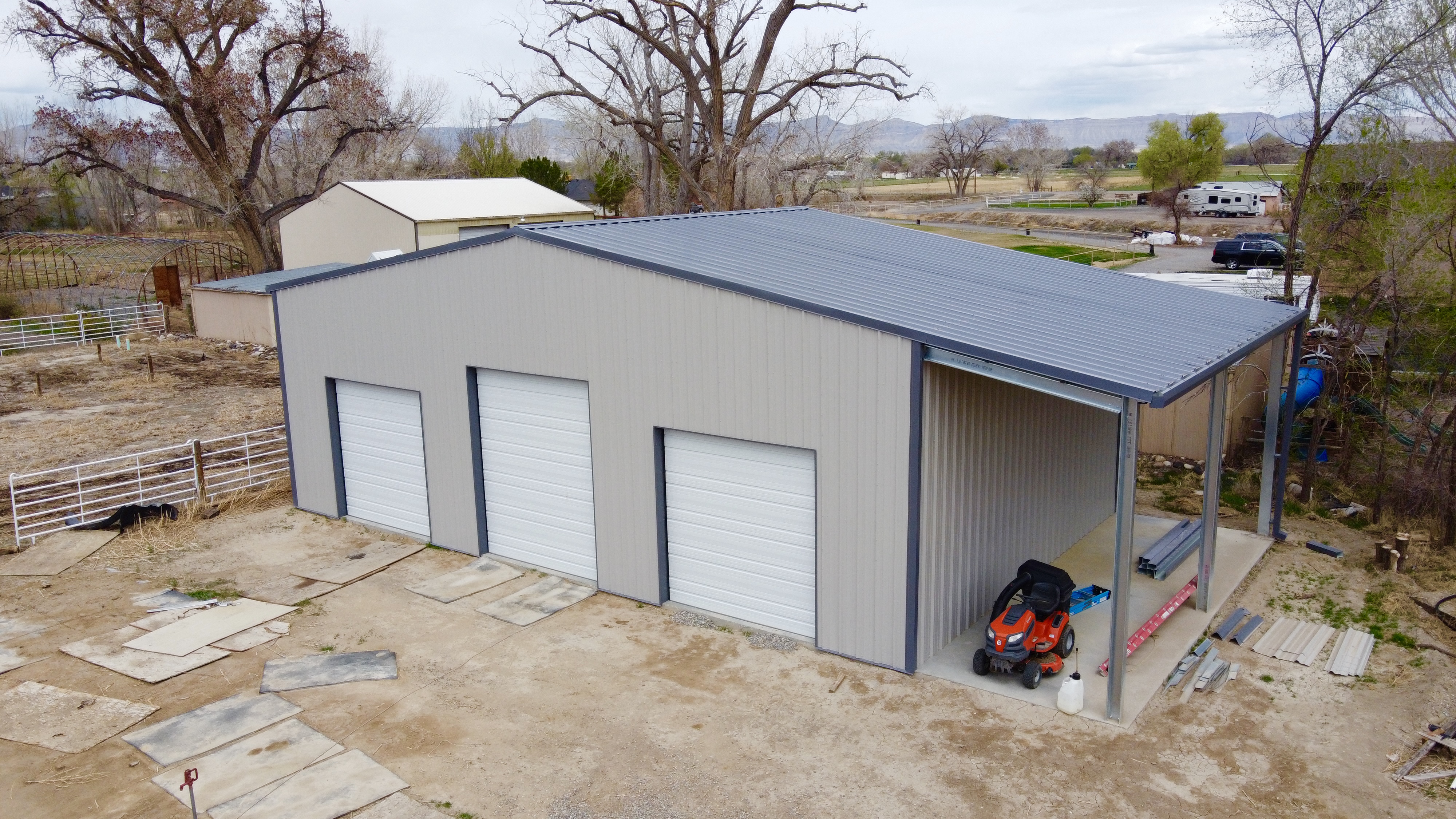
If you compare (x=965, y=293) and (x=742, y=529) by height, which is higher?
(x=965, y=293)

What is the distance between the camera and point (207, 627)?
11.2 meters

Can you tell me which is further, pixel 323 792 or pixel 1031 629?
pixel 1031 629

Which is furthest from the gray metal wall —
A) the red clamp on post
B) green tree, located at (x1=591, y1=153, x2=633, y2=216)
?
green tree, located at (x1=591, y1=153, x2=633, y2=216)

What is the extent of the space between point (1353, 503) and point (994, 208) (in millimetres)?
56948

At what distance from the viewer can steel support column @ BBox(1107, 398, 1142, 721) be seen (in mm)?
8445

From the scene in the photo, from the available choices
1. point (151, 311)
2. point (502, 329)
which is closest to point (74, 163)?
point (151, 311)

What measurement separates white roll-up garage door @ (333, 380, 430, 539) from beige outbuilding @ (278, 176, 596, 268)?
1664cm

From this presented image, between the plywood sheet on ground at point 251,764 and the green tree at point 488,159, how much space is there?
173 ft

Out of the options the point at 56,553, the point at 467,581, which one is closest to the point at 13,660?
the point at 56,553

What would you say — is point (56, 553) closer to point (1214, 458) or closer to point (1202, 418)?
point (1214, 458)

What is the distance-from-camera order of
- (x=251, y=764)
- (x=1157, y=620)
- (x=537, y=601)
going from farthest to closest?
(x=537, y=601) → (x=1157, y=620) → (x=251, y=764)

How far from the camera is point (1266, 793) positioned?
26.3 ft

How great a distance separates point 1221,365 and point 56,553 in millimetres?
14431

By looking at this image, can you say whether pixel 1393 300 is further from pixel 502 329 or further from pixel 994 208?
pixel 994 208
